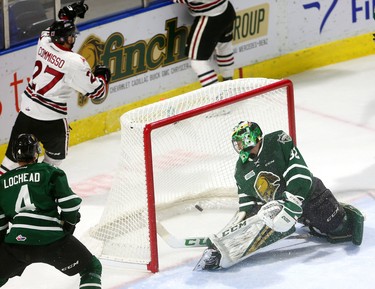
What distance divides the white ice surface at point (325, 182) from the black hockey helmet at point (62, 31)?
37.8 inches

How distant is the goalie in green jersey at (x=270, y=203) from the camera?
5250mm

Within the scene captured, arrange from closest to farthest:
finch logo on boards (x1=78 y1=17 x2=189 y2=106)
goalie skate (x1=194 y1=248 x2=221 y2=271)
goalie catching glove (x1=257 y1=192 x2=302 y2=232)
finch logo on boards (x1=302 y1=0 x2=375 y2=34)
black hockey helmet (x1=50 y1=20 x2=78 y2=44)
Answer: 1. goalie catching glove (x1=257 y1=192 x2=302 y2=232)
2. goalie skate (x1=194 y1=248 x2=221 y2=271)
3. black hockey helmet (x1=50 y1=20 x2=78 y2=44)
4. finch logo on boards (x1=78 y1=17 x2=189 y2=106)
5. finch logo on boards (x1=302 y1=0 x2=375 y2=34)

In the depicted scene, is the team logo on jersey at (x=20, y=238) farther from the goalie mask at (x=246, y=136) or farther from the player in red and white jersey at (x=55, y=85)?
the player in red and white jersey at (x=55, y=85)

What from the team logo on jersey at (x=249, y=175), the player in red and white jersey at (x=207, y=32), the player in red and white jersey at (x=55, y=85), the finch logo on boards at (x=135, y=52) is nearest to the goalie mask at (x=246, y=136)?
the team logo on jersey at (x=249, y=175)

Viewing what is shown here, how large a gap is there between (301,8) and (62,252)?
13.0ft

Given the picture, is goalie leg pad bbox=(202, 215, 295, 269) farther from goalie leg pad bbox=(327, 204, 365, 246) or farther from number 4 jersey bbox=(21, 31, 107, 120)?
number 4 jersey bbox=(21, 31, 107, 120)

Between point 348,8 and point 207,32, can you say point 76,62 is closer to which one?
point 207,32

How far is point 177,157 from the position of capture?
5676mm

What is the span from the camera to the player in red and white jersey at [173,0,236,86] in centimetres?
743

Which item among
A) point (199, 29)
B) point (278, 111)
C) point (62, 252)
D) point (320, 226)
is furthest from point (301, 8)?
point (62, 252)

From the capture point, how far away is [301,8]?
8203 mm

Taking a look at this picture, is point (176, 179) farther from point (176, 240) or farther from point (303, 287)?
point (303, 287)

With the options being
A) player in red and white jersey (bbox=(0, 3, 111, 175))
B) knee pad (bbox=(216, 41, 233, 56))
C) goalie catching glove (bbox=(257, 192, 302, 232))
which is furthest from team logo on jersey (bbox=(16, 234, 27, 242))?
knee pad (bbox=(216, 41, 233, 56))

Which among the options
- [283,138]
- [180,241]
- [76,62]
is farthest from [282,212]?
[76,62]
